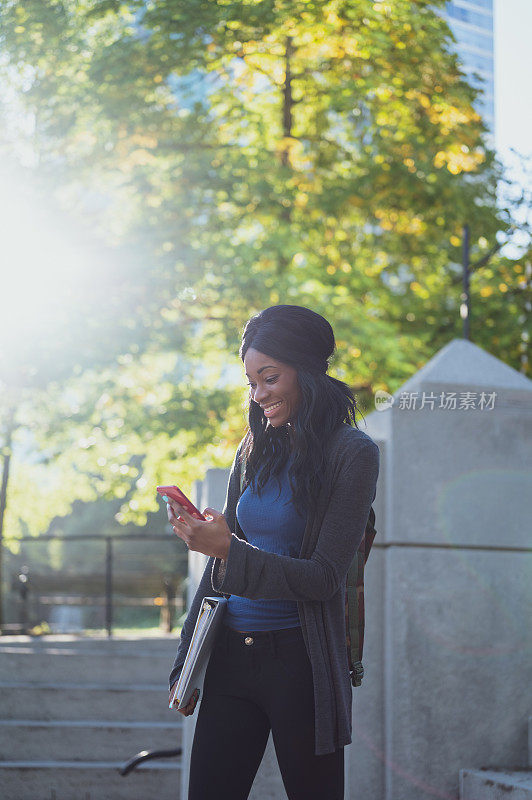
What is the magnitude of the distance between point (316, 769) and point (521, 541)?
226cm

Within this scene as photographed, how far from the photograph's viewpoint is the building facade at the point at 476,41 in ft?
40.9

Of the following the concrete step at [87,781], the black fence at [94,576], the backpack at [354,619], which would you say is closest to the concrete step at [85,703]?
the concrete step at [87,781]

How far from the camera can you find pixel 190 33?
12.1 metres

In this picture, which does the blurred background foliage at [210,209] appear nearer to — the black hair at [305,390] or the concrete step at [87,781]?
the concrete step at [87,781]

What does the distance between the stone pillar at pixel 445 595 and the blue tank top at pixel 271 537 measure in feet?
5.66

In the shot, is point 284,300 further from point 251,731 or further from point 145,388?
point 251,731

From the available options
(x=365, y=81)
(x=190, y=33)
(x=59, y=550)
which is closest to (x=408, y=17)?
(x=365, y=81)

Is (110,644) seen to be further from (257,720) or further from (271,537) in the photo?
(271,537)

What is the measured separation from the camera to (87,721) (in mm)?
7520

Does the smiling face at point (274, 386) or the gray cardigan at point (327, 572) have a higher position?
the smiling face at point (274, 386)

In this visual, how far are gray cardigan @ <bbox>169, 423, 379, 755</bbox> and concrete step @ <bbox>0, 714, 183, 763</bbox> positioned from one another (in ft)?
16.5

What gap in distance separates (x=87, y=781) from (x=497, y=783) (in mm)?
3845

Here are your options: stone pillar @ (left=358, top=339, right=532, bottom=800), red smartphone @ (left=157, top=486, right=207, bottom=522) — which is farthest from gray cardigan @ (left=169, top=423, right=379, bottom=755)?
stone pillar @ (left=358, top=339, right=532, bottom=800)

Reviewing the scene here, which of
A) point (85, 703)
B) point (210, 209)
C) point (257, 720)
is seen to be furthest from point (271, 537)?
point (210, 209)
